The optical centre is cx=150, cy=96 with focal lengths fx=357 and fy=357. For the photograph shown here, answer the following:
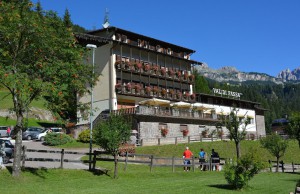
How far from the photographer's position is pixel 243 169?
1547cm

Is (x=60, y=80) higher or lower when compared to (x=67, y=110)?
higher

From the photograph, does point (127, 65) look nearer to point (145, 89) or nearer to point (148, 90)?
point (145, 89)

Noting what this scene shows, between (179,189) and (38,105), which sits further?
Result: (38,105)

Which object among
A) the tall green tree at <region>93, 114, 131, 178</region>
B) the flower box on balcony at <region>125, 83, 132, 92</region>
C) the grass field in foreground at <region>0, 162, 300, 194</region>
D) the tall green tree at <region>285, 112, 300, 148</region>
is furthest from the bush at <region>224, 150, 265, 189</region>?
the flower box on balcony at <region>125, 83, 132, 92</region>

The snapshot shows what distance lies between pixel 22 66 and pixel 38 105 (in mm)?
53093

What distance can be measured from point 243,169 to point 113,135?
7626 mm

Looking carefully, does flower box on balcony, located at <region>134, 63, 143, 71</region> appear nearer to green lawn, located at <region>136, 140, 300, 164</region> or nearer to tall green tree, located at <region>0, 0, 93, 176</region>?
green lawn, located at <region>136, 140, 300, 164</region>

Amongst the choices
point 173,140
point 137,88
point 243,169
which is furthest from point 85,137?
point 243,169

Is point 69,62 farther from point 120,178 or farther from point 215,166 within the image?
point 215,166

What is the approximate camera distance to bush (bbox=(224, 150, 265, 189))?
15.2m

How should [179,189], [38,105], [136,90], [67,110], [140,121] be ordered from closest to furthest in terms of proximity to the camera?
Answer: [179,189]
[67,110]
[140,121]
[136,90]
[38,105]

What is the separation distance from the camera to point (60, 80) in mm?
18047

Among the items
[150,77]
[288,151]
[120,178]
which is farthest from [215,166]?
[150,77]

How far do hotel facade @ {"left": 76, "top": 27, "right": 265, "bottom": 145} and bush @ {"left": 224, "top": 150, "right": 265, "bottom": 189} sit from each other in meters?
22.8
